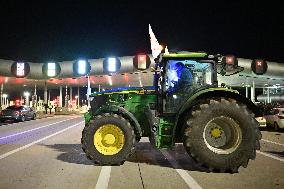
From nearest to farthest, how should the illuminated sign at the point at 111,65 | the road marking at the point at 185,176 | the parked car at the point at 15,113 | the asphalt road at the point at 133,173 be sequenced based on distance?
the road marking at the point at 185,176, the asphalt road at the point at 133,173, the parked car at the point at 15,113, the illuminated sign at the point at 111,65

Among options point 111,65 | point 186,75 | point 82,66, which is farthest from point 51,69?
point 186,75

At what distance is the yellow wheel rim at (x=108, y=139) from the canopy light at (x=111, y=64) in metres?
33.8

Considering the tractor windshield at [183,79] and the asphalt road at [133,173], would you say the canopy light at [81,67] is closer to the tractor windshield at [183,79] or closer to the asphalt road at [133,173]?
the asphalt road at [133,173]

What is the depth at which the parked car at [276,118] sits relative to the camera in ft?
60.2

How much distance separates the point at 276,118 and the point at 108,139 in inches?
507

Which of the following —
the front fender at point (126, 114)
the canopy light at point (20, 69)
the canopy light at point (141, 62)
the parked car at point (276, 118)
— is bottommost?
the parked car at point (276, 118)

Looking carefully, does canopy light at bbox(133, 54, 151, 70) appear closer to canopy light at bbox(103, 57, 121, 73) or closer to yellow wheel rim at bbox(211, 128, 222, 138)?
canopy light at bbox(103, 57, 121, 73)

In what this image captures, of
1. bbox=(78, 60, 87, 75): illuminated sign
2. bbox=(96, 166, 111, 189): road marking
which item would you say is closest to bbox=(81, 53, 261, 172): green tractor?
bbox=(96, 166, 111, 189): road marking

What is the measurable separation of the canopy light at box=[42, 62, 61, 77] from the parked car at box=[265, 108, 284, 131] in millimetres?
28076

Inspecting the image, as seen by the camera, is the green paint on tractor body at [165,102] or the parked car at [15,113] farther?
the parked car at [15,113]

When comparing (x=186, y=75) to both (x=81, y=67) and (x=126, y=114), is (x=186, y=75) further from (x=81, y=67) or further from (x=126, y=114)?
(x=81, y=67)

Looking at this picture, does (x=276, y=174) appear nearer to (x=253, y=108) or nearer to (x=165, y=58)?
(x=253, y=108)

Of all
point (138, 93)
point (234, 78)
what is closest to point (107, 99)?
point (138, 93)

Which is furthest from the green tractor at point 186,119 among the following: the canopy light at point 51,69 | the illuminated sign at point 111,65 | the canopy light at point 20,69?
the canopy light at point 51,69
